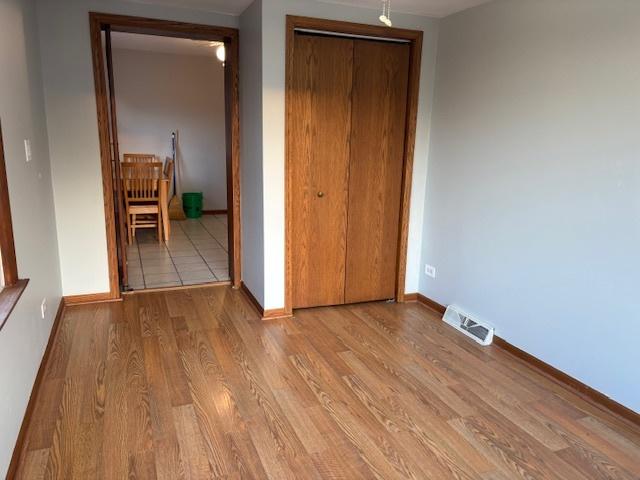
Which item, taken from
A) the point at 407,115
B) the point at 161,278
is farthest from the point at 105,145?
the point at 407,115

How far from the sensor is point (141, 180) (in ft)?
18.4

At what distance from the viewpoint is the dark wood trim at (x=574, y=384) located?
2326mm

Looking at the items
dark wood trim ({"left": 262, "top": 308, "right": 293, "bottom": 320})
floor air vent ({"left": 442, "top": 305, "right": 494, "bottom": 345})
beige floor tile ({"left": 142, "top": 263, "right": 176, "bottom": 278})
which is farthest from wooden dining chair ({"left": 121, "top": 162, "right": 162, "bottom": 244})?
floor air vent ({"left": 442, "top": 305, "right": 494, "bottom": 345})

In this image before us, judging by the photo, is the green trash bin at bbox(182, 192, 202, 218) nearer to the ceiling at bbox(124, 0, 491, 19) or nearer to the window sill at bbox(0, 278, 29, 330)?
the ceiling at bbox(124, 0, 491, 19)

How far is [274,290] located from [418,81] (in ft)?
6.27

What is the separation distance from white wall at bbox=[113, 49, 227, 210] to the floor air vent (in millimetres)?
5055

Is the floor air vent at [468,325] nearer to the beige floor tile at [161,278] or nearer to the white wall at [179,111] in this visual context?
the beige floor tile at [161,278]

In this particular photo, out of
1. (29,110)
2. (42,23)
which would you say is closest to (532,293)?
(29,110)

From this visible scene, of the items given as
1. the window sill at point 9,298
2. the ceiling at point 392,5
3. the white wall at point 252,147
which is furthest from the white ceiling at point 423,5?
the window sill at point 9,298

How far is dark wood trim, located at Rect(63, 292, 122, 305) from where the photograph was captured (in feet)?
11.9

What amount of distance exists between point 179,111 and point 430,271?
508 cm

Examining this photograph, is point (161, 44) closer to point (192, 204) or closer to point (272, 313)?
point (192, 204)

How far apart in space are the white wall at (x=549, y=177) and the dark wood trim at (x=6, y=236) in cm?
267

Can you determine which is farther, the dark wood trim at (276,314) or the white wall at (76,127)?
the dark wood trim at (276,314)
